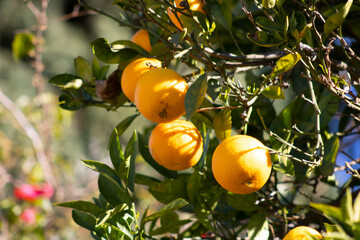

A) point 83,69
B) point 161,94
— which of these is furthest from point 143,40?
point 161,94

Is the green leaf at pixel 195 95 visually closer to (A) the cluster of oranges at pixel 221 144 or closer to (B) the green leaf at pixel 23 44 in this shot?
(A) the cluster of oranges at pixel 221 144

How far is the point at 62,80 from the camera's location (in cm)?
60

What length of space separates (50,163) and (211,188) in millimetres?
1369

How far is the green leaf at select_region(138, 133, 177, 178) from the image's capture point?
62 centimetres

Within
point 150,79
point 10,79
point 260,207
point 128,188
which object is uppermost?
point 150,79

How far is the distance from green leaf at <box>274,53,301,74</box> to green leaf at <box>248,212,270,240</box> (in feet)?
0.77

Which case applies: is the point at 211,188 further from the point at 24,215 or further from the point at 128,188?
the point at 24,215

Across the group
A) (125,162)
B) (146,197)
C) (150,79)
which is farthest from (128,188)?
(146,197)

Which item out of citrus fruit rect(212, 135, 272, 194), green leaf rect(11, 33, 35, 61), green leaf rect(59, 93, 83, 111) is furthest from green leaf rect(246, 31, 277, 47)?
green leaf rect(11, 33, 35, 61)

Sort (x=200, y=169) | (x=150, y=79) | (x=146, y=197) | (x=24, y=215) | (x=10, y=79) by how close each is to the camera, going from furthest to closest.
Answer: (x=10, y=79) → (x=146, y=197) → (x=24, y=215) → (x=200, y=169) → (x=150, y=79)

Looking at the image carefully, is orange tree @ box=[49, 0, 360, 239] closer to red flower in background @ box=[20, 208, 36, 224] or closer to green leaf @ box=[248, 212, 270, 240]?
green leaf @ box=[248, 212, 270, 240]

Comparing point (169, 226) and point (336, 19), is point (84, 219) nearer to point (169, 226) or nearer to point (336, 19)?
point (169, 226)

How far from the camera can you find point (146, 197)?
7.99 ft

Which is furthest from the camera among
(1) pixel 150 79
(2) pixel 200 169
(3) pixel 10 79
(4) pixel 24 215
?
(3) pixel 10 79
